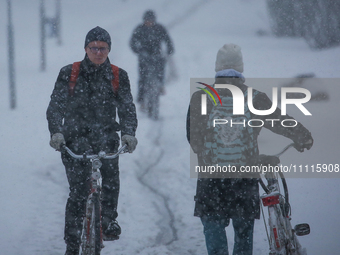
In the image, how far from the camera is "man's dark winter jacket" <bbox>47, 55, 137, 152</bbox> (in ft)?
12.1

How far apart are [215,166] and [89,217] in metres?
1.16

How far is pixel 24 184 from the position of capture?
19.9ft

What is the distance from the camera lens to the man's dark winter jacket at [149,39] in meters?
8.66

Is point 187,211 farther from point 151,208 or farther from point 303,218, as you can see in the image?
point 303,218

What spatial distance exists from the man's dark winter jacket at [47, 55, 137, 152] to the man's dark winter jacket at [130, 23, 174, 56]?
5.02 meters

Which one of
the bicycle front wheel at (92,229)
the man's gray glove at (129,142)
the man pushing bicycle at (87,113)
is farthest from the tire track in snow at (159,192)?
the man's gray glove at (129,142)

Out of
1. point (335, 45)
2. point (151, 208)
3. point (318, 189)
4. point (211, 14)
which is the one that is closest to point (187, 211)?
point (151, 208)

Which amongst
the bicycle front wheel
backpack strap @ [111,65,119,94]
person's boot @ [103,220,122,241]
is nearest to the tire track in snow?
person's boot @ [103,220,122,241]

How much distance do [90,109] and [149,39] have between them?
17.3 ft

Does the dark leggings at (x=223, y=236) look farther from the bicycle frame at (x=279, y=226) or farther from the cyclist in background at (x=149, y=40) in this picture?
the cyclist in background at (x=149, y=40)

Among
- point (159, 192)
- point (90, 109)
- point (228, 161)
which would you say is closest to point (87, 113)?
point (90, 109)

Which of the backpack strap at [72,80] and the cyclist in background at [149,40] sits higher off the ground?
the cyclist in background at [149,40]

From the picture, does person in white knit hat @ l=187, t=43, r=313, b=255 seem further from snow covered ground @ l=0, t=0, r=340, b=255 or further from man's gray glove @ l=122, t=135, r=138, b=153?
snow covered ground @ l=0, t=0, r=340, b=255

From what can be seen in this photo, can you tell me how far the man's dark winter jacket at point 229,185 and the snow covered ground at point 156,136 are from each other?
1577 mm
